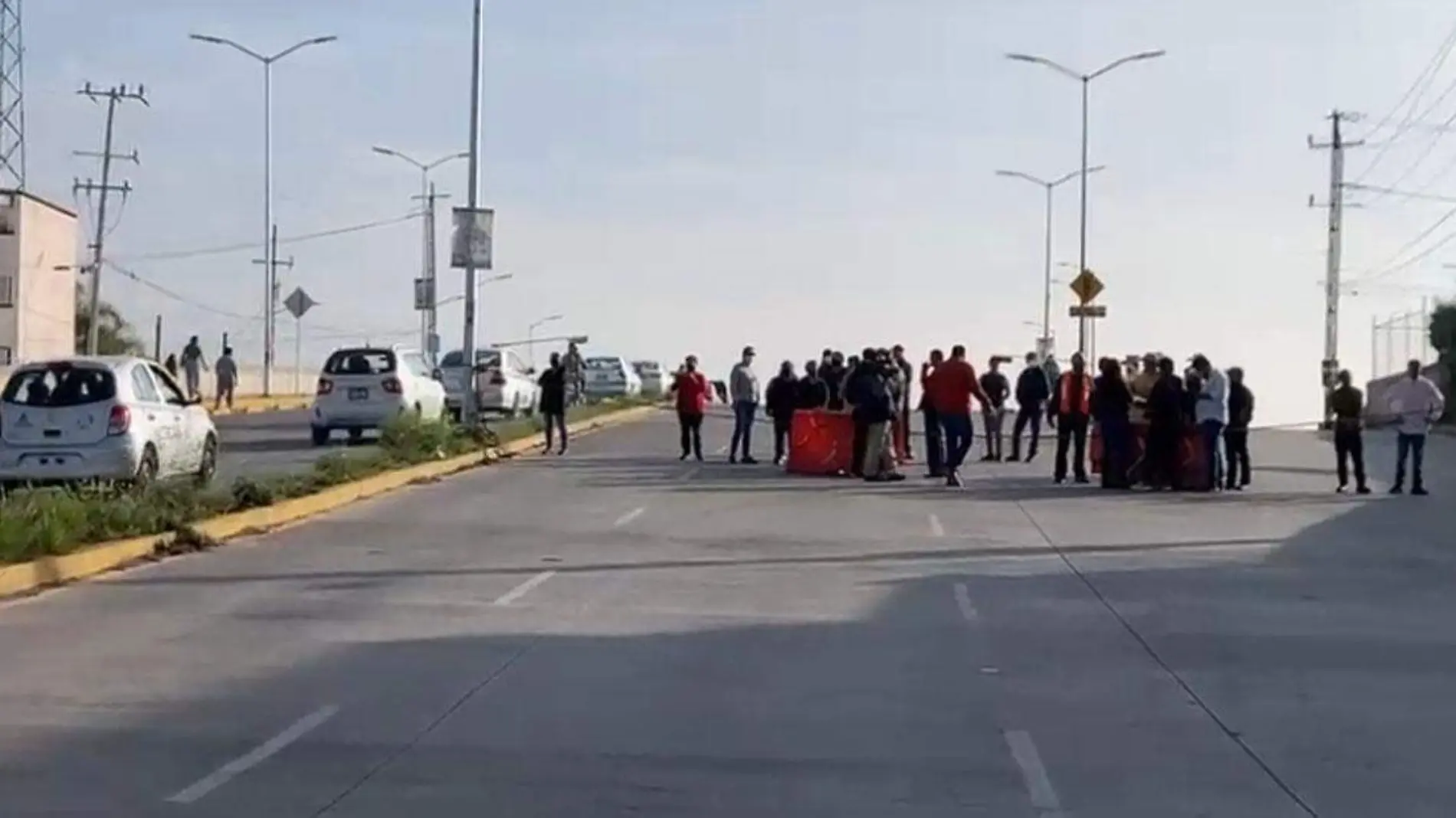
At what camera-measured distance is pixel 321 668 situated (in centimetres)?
1358

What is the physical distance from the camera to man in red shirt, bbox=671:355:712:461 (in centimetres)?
3684

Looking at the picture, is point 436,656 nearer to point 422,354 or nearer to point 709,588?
point 709,588

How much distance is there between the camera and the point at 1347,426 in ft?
107

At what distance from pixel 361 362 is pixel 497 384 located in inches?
471

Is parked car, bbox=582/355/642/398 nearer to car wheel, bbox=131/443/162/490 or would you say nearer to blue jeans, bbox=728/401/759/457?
blue jeans, bbox=728/401/759/457

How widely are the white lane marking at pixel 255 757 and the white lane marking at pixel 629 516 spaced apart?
12.5 metres

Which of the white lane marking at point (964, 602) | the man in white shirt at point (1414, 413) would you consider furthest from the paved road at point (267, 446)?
the man in white shirt at point (1414, 413)

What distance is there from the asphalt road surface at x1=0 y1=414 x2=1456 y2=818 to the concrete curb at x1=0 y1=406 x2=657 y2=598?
39cm

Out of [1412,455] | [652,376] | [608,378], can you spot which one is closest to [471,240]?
[1412,455]

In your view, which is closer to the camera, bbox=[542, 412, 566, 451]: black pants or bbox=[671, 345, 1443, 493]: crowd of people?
bbox=[671, 345, 1443, 493]: crowd of people

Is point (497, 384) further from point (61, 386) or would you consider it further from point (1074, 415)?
point (61, 386)

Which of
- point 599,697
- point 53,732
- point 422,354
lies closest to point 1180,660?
point 599,697

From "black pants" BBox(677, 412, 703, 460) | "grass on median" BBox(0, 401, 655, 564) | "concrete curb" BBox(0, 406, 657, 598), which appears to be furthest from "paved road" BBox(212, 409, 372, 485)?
"black pants" BBox(677, 412, 703, 460)

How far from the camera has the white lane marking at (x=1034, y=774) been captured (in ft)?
32.3
